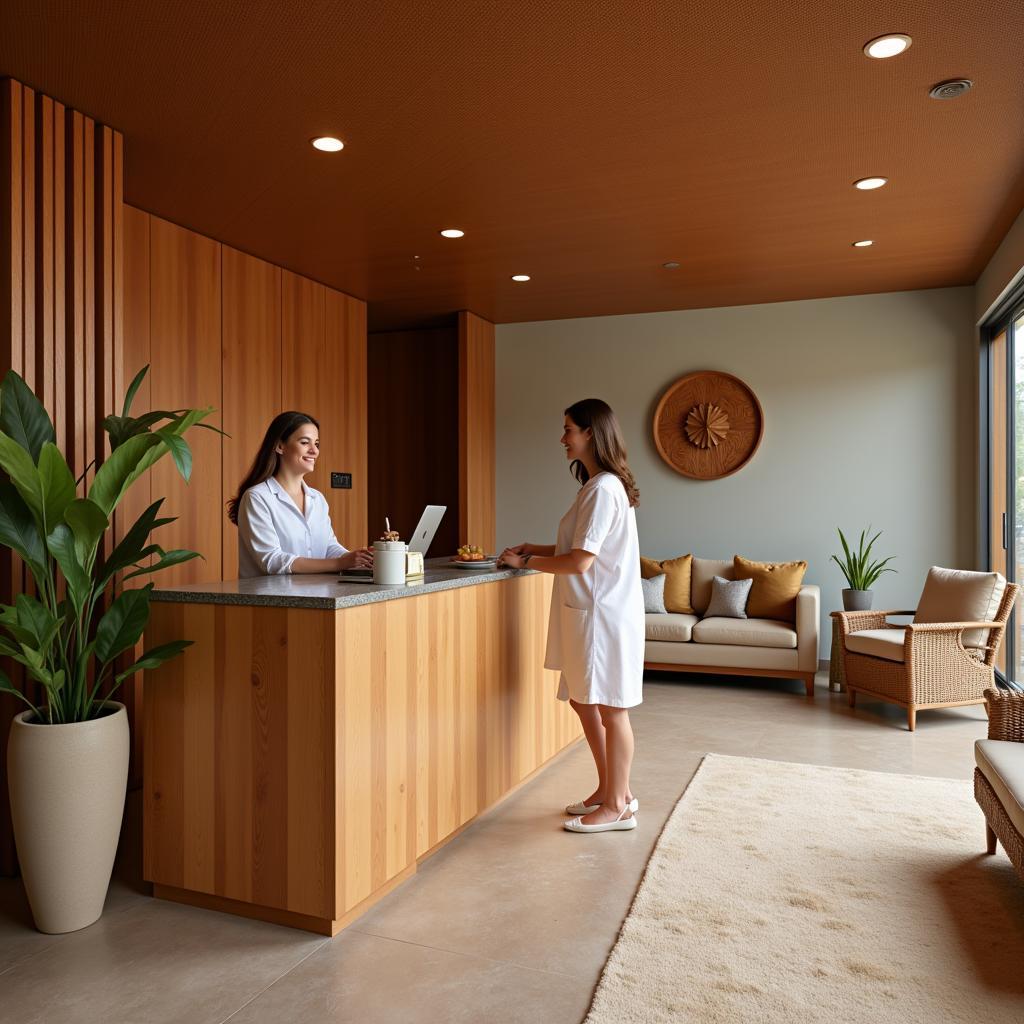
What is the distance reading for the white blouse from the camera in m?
3.23

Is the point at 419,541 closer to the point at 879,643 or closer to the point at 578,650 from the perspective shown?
the point at 578,650

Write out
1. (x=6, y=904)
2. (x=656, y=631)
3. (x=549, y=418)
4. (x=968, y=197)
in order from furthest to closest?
(x=549, y=418) → (x=656, y=631) → (x=968, y=197) → (x=6, y=904)

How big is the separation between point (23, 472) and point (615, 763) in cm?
219

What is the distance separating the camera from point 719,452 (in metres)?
6.83

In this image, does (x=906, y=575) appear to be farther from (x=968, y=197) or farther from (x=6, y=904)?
(x=6, y=904)

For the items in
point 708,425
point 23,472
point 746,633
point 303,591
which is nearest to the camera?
point 23,472

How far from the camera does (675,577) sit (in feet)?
21.4

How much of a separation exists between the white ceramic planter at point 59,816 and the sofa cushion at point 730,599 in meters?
4.55

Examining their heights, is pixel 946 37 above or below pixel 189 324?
above

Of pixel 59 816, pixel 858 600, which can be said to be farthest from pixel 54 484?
pixel 858 600

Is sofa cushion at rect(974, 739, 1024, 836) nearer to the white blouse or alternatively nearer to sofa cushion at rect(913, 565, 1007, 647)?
sofa cushion at rect(913, 565, 1007, 647)

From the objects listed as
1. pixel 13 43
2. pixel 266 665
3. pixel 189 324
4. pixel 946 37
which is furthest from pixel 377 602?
pixel 189 324

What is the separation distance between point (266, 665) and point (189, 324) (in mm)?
2930

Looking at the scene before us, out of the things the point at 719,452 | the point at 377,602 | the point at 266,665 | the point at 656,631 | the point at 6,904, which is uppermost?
the point at 719,452
